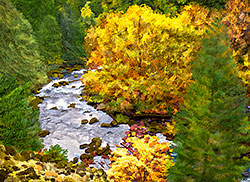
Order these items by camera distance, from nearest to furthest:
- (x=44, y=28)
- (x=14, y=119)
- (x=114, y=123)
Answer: (x=14, y=119)
(x=114, y=123)
(x=44, y=28)

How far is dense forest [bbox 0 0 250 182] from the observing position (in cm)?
257

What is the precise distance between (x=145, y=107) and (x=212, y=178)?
21.3 ft

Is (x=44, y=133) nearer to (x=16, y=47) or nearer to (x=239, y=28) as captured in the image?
Answer: (x=16, y=47)

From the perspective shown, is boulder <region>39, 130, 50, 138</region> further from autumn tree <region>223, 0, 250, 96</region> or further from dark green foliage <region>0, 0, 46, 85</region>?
autumn tree <region>223, 0, 250, 96</region>

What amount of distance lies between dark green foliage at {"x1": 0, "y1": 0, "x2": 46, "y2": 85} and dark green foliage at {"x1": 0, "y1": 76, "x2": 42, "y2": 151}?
763cm

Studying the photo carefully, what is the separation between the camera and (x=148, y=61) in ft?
27.3

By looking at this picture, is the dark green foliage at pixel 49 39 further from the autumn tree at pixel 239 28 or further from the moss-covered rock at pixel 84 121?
the autumn tree at pixel 239 28

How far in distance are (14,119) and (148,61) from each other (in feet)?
18.8

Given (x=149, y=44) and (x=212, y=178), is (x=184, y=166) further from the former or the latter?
(x=149, y=44)

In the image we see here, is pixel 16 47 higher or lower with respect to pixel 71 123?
higher

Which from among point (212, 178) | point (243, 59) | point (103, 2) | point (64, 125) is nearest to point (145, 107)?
point (64, 125)

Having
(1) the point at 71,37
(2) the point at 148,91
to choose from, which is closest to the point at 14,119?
(2) the point at 148,91

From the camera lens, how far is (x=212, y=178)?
8.68ft

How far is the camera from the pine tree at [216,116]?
2.49m
